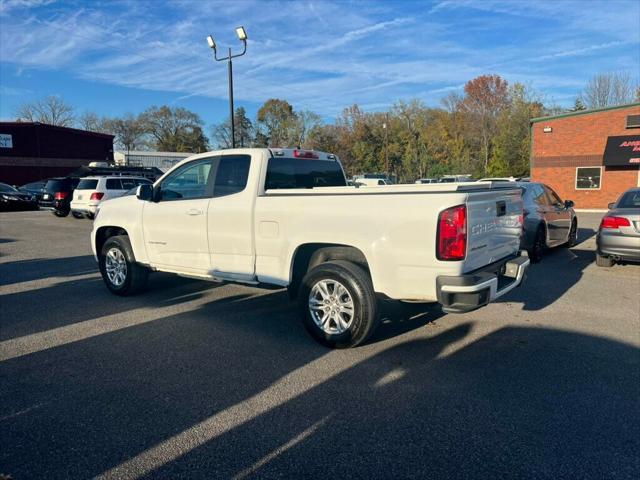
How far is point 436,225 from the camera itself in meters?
3.99

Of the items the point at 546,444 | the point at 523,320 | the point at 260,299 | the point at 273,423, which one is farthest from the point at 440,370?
the point at 260,299

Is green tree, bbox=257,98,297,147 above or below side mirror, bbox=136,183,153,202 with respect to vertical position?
above

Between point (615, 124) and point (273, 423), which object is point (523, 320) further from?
point (615, 124)

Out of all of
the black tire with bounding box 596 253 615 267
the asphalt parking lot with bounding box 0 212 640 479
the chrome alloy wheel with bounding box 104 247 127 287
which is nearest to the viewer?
the asphalt parking lot with bounding box 0 212 640 479

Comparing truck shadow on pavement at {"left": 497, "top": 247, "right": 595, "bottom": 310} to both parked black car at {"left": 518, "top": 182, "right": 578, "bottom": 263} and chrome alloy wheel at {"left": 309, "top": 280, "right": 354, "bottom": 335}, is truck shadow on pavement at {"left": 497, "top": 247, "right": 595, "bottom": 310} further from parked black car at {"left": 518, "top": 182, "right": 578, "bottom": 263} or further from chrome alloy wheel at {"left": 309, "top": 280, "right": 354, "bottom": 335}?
chrome alloy wheel at {"left": 309, "top": 280, "right": 354, "bottom": 335}

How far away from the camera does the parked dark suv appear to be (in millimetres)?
20438

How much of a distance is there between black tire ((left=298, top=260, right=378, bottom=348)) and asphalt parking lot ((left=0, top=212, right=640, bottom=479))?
0.50 ft

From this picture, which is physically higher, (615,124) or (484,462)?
(615,124)

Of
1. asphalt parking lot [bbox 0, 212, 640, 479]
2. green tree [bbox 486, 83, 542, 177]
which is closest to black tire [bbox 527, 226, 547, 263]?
asphalt parking lot [bbox 0, 212, 640, 479]

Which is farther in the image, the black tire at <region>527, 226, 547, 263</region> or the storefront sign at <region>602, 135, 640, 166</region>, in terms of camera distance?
the storefront sign at <region>602, 135, 640, 166</region>

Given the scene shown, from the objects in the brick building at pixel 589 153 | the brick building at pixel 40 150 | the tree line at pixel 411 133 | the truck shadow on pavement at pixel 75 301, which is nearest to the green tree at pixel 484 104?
the tree line at pixel 411 133

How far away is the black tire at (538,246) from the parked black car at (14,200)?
84.9ft

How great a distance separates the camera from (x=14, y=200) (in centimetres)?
2536

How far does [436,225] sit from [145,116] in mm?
85341
